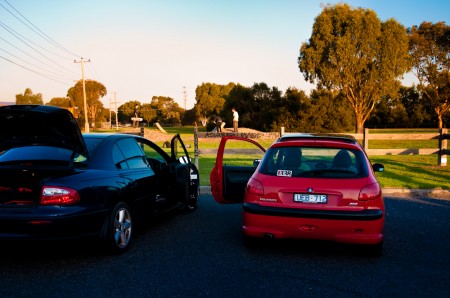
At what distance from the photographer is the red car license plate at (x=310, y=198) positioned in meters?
5.17

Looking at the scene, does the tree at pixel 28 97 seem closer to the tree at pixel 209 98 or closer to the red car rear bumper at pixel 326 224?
the tree at pixel 209 98

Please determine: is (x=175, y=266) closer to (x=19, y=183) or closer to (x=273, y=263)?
(x=273, y=263)

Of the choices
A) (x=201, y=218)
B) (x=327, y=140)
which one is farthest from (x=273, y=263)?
(x=201, y=218)

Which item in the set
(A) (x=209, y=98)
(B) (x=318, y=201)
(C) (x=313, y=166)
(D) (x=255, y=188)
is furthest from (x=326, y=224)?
(A) (x=209, y=98)

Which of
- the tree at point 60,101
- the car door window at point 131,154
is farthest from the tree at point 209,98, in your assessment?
the car door window at point 131,154

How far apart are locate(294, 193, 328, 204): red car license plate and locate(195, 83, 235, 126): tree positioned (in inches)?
3429

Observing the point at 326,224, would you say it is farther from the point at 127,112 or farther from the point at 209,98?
the point at 127,112

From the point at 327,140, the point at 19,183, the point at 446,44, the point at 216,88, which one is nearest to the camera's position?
the point at 19,183

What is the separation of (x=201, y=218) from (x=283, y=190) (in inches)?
111

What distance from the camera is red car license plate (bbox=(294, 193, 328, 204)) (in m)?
5.17

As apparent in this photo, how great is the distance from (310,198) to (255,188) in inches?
26.5

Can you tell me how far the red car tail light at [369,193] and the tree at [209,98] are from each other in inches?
3431

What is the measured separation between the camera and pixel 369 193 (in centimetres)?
515

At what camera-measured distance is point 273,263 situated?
5152mm
